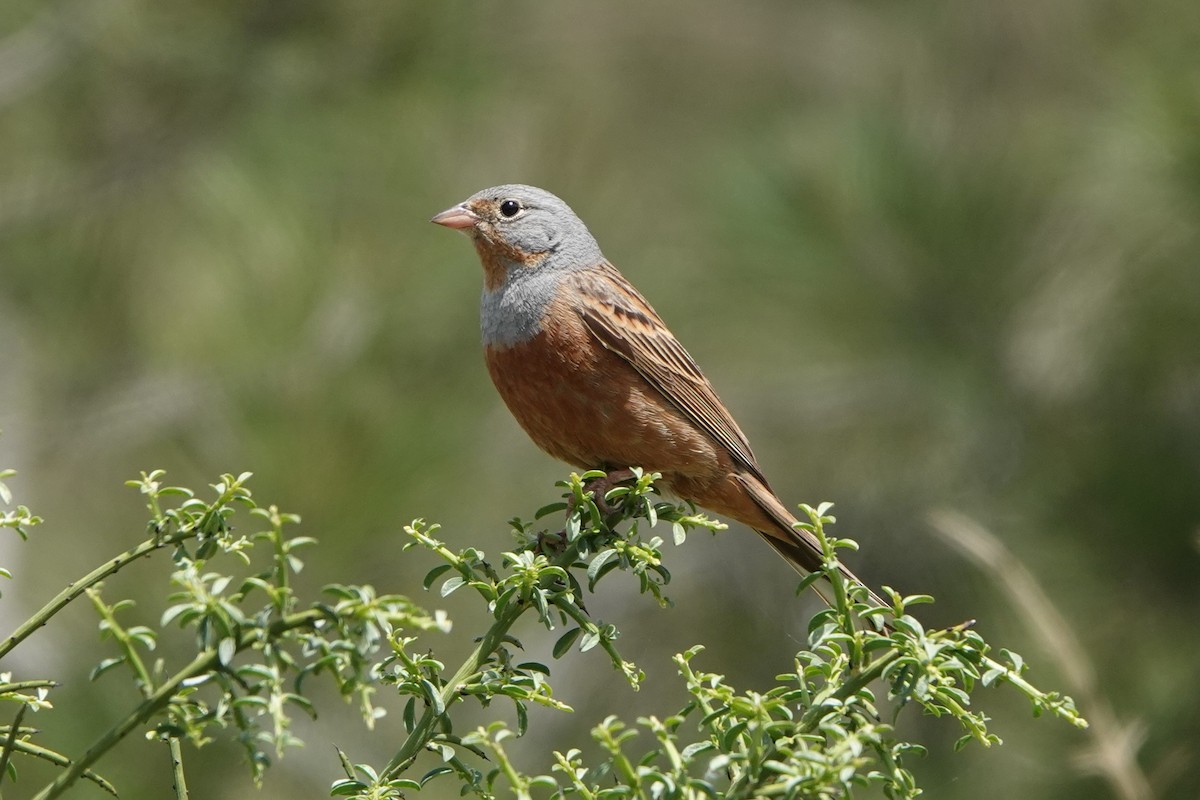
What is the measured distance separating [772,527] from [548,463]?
2783 millimetres

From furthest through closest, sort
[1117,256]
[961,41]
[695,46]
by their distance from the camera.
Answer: [695,46]
[961,41]
[1117,256]

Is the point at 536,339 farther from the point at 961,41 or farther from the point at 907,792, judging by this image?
the point at 961,41

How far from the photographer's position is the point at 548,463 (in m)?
6.77

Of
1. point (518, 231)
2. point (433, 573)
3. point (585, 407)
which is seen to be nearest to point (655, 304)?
point (518, 231)

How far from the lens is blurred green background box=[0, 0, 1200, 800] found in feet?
15.9

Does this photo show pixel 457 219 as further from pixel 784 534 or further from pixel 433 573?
pixel 433 573

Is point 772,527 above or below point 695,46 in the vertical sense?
below

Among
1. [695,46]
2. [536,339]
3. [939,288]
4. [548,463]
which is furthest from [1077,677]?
[695,46]

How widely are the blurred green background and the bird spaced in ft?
2.97

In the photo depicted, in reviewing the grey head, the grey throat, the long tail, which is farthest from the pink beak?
the long tail

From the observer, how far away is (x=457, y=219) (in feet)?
14.9

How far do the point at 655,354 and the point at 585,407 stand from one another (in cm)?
50

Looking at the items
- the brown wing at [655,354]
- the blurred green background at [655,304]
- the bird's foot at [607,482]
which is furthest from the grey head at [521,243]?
the blurred green background at [655,304]

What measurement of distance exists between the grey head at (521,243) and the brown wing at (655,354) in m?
0.14
